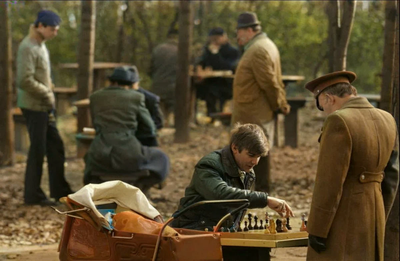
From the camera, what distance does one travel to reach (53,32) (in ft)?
36.1

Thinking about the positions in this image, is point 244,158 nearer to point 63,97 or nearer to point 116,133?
point 116,133

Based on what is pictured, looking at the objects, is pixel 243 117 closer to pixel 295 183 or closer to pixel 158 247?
pixel 295 183

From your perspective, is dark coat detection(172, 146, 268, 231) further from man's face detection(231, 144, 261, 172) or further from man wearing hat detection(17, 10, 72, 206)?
man wearing hat detection(17, 10, 72, 206)

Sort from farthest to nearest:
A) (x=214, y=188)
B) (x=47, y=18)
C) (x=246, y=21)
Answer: (x=246, y=21)
(x=47, y=18)
(x=214, y=188)

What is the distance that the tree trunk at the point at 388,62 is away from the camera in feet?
32.4

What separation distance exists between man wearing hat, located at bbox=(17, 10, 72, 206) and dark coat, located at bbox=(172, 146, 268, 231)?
4700mm

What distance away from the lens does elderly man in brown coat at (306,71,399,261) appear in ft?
19.6

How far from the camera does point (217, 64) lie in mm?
21250

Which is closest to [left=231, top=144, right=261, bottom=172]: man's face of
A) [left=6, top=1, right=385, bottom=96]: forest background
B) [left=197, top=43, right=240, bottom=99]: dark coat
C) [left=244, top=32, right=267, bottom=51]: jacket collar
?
[left=244, top=32, right=267, bottom=51]: jacket collar

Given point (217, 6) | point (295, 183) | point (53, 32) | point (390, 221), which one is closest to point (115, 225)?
point (390, 221)

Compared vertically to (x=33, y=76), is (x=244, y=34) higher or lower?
higher

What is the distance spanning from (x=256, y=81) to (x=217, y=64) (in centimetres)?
994

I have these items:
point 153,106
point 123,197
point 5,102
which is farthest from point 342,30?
point 5,102

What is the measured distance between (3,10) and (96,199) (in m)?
8.56
